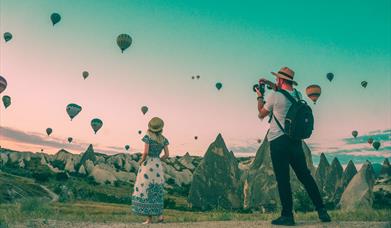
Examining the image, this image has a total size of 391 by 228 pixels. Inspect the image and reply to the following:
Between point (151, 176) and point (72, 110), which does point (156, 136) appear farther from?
point (72, 110)

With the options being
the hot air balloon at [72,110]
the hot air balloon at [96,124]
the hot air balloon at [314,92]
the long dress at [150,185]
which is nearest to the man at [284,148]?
the long dress at [150,185]

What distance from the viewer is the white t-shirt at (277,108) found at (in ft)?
29.1

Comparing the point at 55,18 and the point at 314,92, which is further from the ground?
the point at 55,18

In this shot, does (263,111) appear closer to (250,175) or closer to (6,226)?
(6,226)

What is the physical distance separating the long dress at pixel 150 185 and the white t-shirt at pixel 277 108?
360 centimetres

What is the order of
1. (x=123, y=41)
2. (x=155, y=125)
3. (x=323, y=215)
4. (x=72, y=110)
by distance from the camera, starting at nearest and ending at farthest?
(x=323, y=215), (x=155, y=125), (x=123, y=41), (x=72, y=110)

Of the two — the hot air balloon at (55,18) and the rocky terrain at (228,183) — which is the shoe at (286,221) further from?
the hot air balloon at (55,18)

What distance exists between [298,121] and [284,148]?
22.9 inches

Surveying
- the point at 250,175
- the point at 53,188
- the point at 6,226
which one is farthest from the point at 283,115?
the point at 53,188

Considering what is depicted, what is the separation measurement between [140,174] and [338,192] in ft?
240

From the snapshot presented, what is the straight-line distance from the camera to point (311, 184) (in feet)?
30.0

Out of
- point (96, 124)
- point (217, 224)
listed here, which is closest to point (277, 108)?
point (217, 224)

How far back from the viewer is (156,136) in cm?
1164

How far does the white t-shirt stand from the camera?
888 centimetres
